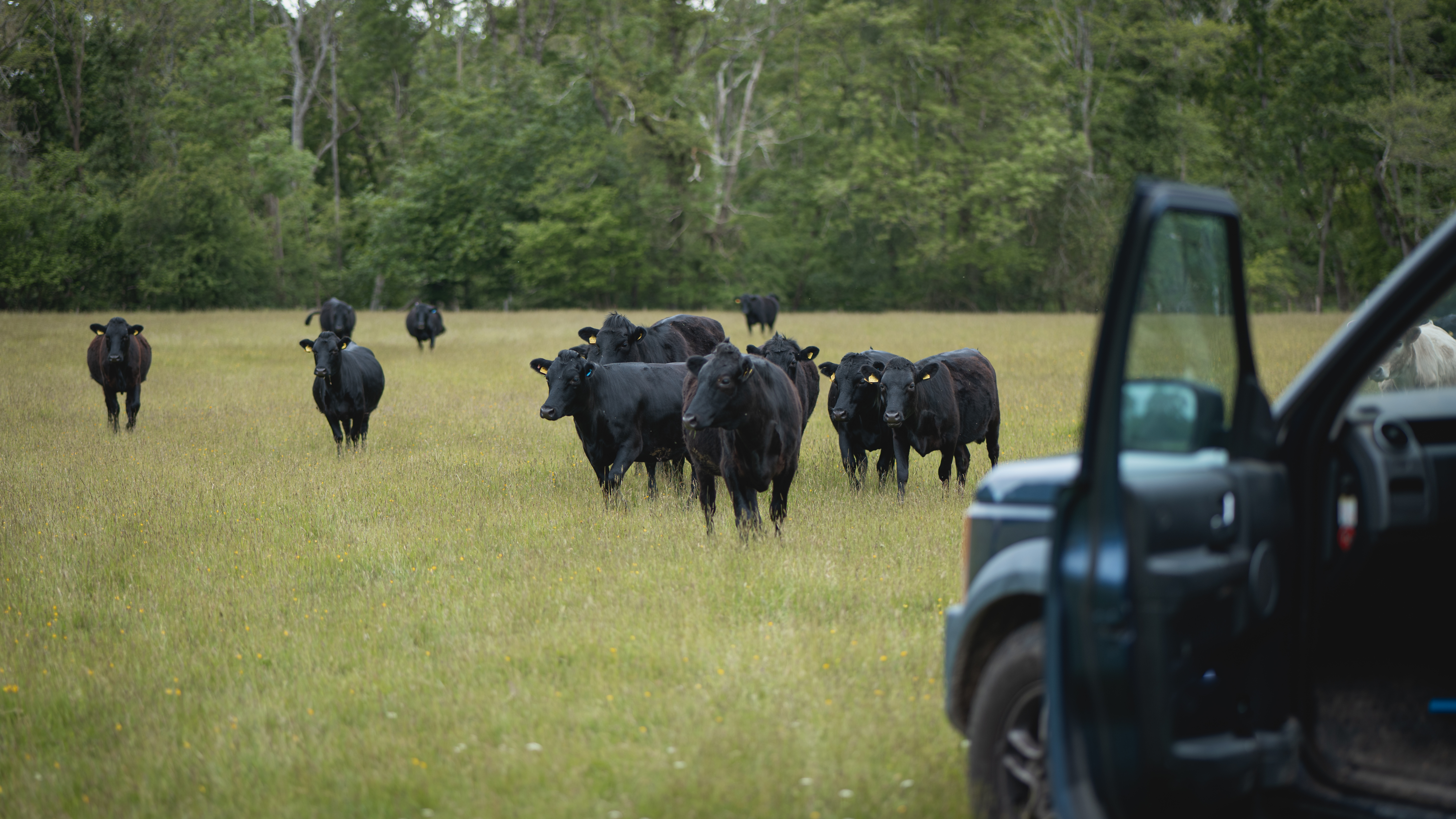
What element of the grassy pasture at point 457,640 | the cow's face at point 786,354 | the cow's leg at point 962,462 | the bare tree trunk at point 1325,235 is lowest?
the grassy pasture at point 457,640

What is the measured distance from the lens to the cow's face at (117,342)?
1534 centimetres

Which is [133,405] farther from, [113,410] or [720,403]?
[720,403]

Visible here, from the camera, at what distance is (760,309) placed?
111 ft

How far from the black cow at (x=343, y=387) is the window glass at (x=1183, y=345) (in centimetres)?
1207

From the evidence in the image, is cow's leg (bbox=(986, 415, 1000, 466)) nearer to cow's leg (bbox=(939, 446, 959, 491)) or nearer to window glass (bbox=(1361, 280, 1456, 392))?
cow's leg (bbox=(939, 446, 959, 491))

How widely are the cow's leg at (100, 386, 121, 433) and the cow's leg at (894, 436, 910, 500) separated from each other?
11.2 metres

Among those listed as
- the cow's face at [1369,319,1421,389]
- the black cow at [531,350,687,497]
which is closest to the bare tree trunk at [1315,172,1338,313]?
the cow's face at [1369,319,1421,389]

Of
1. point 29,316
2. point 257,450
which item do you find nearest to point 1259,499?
point 257,450

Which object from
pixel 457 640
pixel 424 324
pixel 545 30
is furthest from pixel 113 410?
pixel 545 30

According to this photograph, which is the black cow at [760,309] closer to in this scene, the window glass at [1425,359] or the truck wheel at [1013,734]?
the window glass at [1425,359]

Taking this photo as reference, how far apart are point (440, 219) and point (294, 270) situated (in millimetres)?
8235

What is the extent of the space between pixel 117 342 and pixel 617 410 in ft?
30.2

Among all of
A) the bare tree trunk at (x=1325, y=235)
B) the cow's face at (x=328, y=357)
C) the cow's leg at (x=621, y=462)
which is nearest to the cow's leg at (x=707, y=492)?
the cow's leg at (x=621, y=462)

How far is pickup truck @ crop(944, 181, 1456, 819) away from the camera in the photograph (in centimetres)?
277
